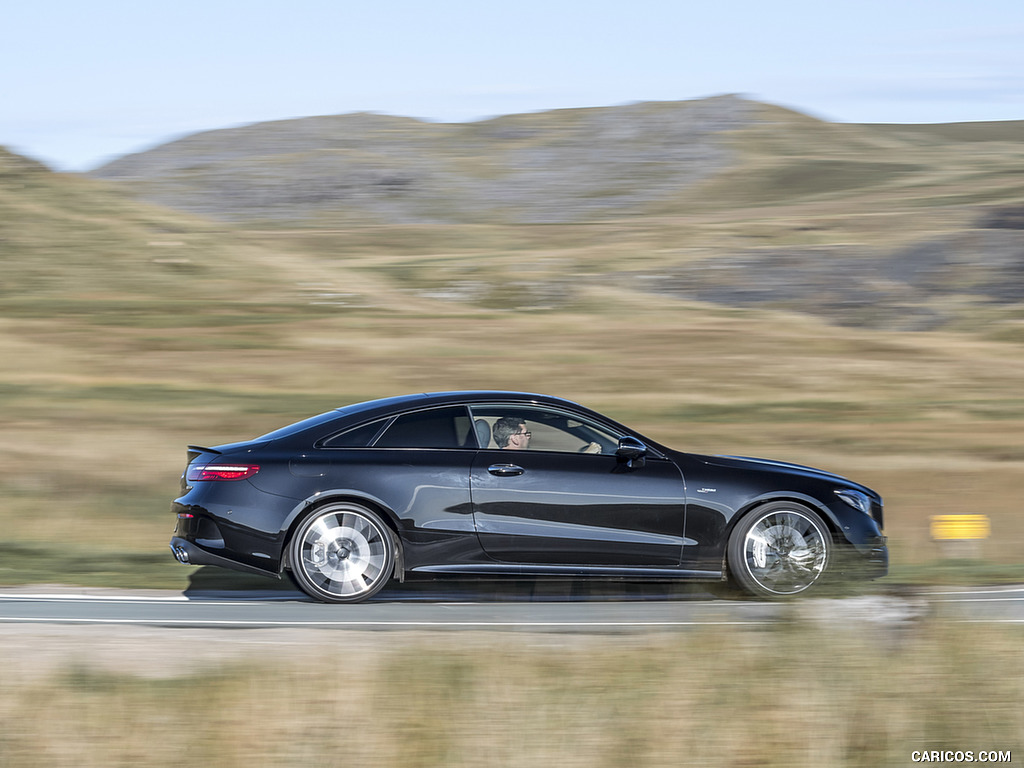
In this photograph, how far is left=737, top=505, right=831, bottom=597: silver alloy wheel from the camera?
8266mm

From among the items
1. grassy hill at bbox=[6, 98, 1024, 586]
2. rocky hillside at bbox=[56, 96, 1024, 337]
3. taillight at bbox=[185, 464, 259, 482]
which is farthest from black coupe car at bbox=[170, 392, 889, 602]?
rocky hillside at bbox=[56, 96, 1024, 337]

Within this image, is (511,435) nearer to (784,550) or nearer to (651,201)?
(784,550)

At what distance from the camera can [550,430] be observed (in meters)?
8.42

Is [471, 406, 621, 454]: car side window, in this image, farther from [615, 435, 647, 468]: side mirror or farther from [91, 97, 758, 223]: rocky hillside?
[91, 97, 758, 223]: rocky hillside

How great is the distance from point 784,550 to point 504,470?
1.83m

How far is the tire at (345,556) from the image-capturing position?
26.5ft

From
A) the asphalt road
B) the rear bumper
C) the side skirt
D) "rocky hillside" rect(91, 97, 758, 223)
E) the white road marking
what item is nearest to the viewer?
the asphalt road

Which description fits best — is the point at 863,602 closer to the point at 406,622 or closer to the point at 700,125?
the point at 406,622

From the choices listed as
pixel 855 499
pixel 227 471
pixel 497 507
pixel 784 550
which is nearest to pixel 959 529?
pixel 855 499

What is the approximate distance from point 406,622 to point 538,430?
5.02ft

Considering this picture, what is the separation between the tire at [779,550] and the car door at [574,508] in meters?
0.41

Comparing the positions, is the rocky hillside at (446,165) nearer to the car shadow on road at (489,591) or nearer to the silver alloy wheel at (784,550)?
the car shadow on road at (489,591)

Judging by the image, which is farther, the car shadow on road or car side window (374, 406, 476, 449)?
the car shadow on road

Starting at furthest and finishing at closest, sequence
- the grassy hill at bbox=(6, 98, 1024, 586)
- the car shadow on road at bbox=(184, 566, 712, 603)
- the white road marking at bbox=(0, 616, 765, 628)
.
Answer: the grassy hill at bbox=(6, 98, 1024, 586)
the car shadow on road at bbox=(184, 566, 712, 603)
the white road marking at bbox=(0, 616, 765, 628)
